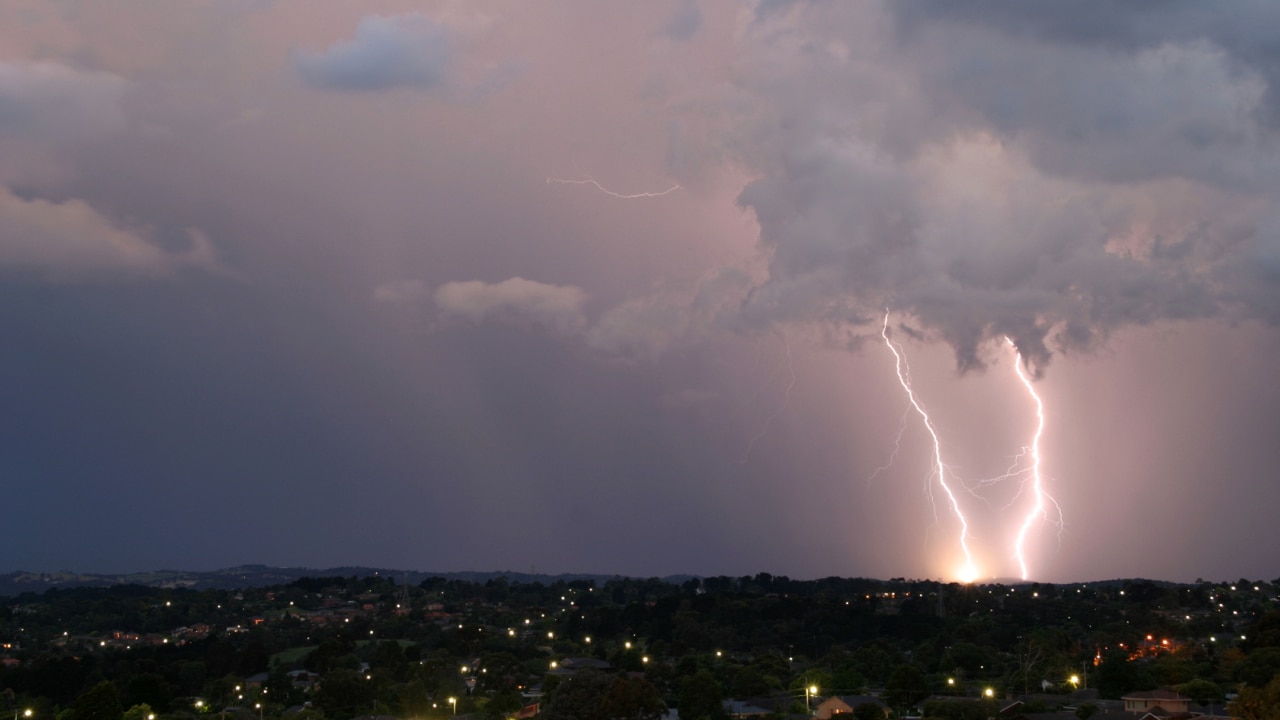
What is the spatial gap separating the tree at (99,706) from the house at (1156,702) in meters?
32.8

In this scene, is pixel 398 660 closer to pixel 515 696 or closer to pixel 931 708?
pixel 515 696

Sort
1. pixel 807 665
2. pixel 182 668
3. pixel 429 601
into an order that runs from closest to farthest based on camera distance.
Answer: pixel 182 668 < pixel 807 665 < pixel 429 601

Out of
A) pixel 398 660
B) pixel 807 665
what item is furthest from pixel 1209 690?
pixel 398 660

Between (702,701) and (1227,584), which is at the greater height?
(1227,584)

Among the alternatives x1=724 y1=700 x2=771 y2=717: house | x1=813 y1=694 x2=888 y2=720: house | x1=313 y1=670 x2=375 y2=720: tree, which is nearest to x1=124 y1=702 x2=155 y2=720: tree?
x1=313 y1=670 x2=375 y2=720: tree

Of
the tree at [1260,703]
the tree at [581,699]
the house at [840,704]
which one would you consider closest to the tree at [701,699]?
the house at [840,704]

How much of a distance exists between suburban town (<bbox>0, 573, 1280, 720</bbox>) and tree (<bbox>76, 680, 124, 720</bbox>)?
78mm

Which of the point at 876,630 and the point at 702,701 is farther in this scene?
the point at 876,630

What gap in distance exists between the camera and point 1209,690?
132 ft

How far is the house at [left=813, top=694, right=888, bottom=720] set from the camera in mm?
40938

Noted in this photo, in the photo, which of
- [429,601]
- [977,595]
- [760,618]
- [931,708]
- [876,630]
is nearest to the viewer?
[931,708]

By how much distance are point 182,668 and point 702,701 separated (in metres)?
26.5

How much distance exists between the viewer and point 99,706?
38.2 meters

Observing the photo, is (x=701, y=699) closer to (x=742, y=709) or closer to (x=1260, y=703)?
(x=742, y=709)
